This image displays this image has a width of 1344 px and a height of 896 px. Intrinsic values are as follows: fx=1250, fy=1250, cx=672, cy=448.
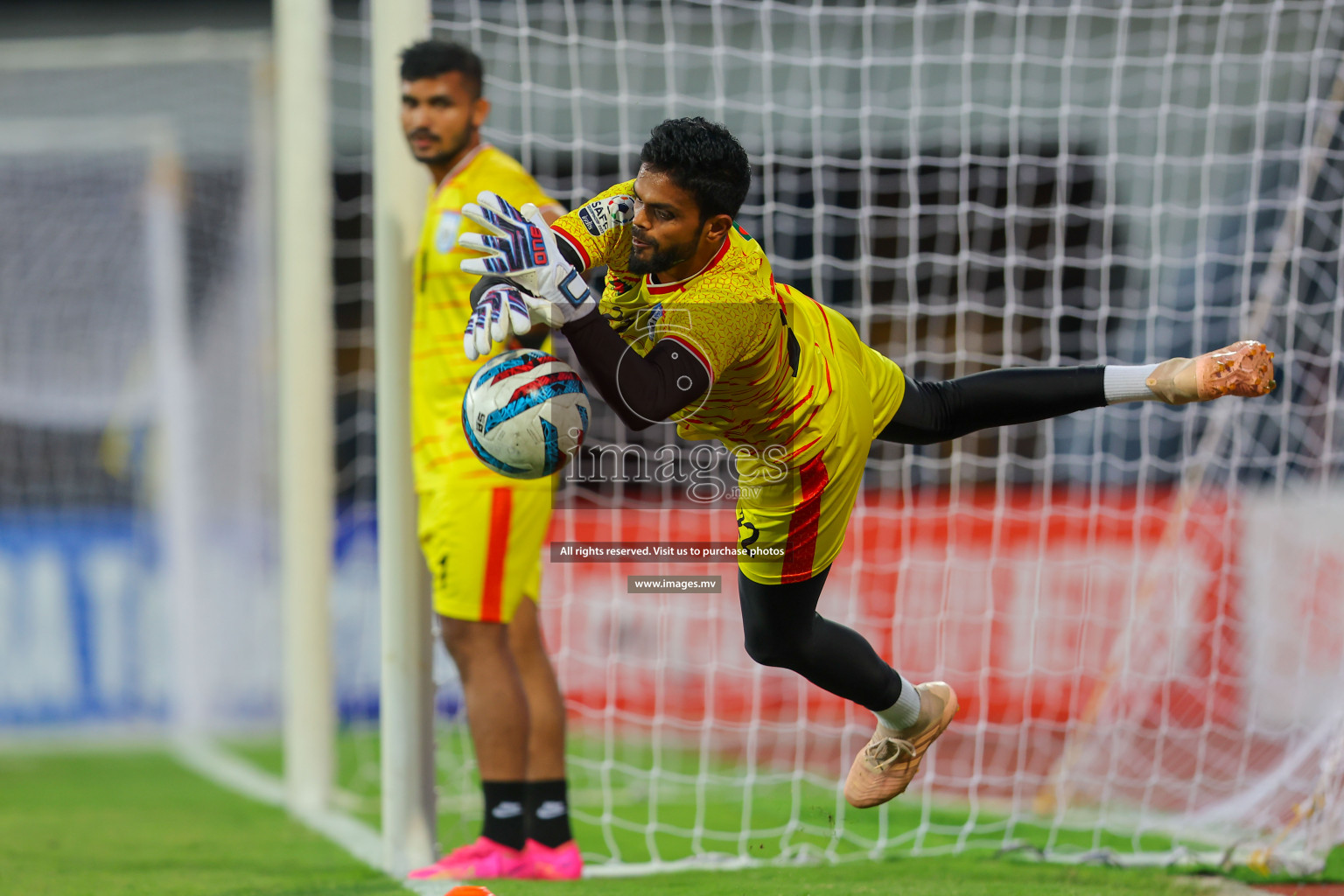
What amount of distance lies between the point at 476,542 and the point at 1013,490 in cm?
500

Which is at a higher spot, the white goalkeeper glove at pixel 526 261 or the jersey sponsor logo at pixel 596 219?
the jersey sponsor logo at pixel 596 219

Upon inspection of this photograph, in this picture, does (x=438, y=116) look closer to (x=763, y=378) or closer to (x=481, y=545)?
(x=481, y=545)

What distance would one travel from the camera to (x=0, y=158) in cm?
796

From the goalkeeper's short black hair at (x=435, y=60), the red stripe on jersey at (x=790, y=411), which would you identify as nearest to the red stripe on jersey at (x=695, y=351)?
the red stripe on jersey at (x=790, y=411)

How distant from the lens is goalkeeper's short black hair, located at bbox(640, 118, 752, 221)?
2.75 m

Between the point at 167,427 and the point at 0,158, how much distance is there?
2063 millimetres

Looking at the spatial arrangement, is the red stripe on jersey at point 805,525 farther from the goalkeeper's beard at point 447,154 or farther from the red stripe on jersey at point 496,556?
the goalkeeper's beard at point 447,154

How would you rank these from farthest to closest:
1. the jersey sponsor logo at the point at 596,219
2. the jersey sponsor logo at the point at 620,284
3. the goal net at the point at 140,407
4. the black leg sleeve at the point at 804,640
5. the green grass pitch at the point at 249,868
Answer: the goal net at the point at 140,407
the green grass pitch at the point at 249,868
the black leg sleeve at the point at 804,640
the jersey sponsor logo at the point at 620,284
the jersey sponsor logo at the point at 596,219

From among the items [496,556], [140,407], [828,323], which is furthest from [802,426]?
[140,407]

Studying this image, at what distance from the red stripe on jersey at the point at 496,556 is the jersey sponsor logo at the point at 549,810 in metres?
0.59

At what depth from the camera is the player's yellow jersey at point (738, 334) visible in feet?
9.02

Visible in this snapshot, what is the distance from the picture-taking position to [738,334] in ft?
9.05

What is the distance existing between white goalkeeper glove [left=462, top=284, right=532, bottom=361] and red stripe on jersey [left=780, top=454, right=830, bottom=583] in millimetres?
879

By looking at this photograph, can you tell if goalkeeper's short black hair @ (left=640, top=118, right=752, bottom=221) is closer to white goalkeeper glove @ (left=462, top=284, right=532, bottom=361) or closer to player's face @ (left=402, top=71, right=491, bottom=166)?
white goalkeeper glove @ (left=462, top=284, right=532, bottom=361)
